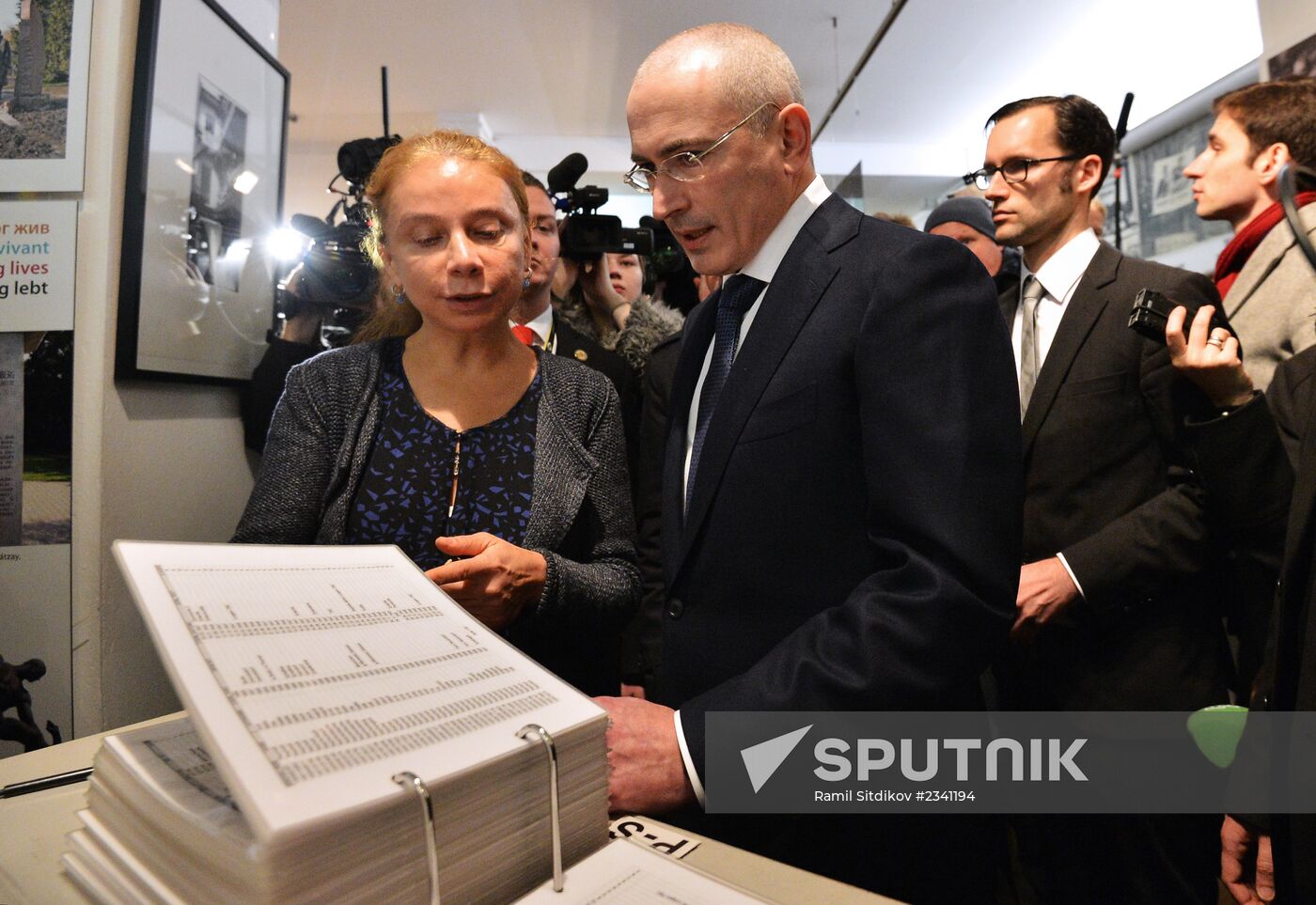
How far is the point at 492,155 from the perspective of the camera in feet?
4.08

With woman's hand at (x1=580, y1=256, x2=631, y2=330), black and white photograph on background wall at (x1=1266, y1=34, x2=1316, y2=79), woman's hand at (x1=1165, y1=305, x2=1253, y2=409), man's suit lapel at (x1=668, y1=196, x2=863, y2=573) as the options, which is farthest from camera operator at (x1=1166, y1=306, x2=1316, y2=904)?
black and white photograph on background wall at (x1=1266, y1=34, x2=1316, y2=79)

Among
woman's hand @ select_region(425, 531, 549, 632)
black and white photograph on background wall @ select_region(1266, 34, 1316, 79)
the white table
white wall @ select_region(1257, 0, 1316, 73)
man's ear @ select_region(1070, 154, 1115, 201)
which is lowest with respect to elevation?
the white table

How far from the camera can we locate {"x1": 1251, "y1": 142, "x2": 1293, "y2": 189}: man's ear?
1.91m

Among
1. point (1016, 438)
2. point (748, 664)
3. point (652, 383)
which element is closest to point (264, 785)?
point (748, 664)

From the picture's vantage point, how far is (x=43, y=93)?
1396 mm

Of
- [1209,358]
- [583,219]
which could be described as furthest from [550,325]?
[1209,358]

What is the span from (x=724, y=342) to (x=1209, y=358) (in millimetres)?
911

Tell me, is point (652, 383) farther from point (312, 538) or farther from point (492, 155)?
point (312, 538)

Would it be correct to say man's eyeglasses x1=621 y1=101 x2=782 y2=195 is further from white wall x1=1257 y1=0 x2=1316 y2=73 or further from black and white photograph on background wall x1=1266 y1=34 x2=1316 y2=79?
white wall x1=1257 y1=0 x2=1316 y2=73

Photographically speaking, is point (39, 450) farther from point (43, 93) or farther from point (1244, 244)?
point (1244, 244)

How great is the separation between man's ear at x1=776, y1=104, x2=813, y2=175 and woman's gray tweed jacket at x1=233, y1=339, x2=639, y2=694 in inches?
19.2

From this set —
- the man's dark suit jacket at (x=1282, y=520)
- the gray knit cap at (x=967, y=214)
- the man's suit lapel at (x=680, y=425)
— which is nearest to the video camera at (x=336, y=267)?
the man's suit lapel at (x=680, y=425)

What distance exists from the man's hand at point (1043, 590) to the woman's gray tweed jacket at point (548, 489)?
0.78 metres

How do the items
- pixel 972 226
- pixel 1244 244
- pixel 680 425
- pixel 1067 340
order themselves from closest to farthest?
pixel 680 425, pixel 1067 340, pixel 1244 244, pixel 972 226
